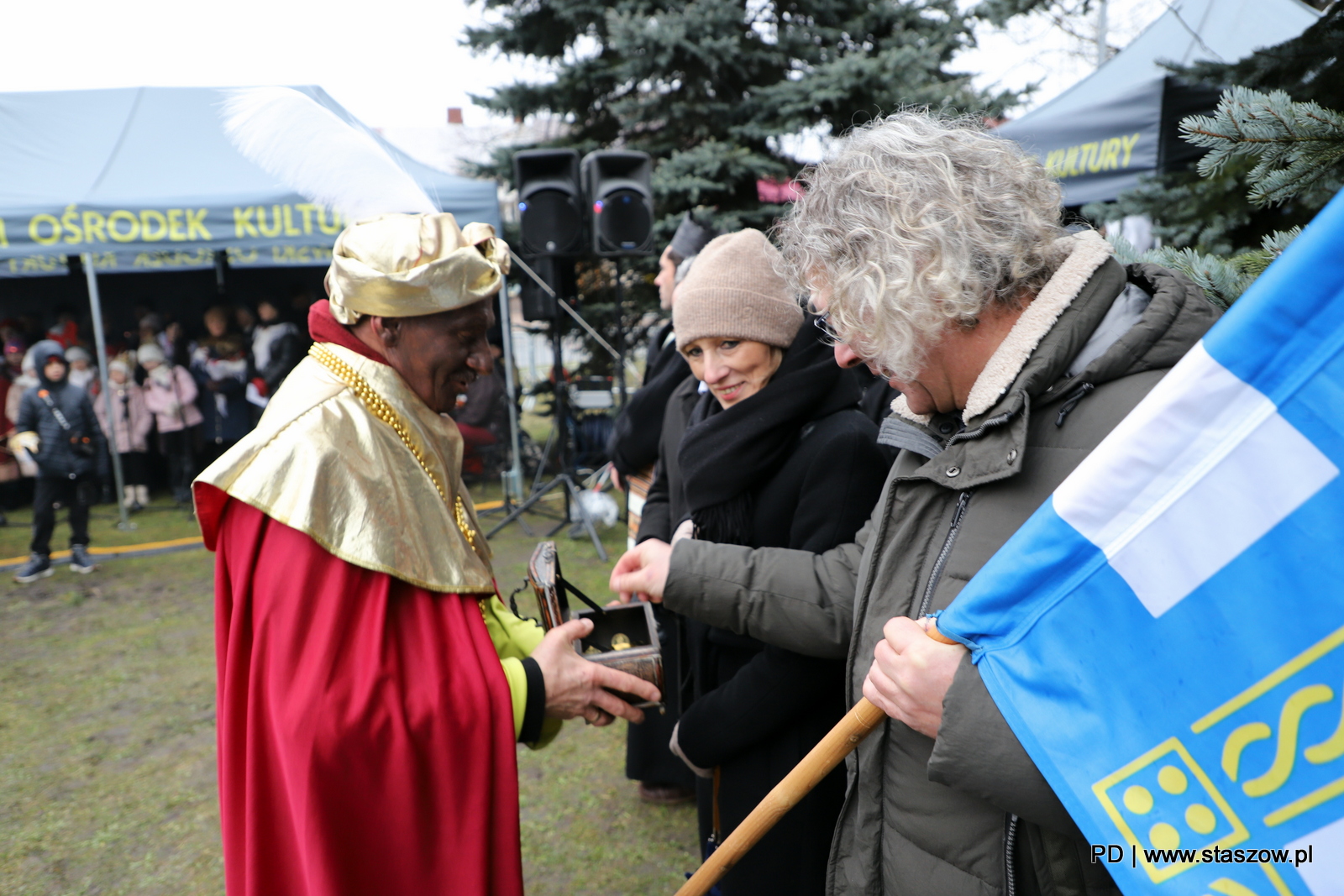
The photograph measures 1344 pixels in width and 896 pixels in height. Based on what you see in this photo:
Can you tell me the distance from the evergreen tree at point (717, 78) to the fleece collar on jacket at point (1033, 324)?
683cm

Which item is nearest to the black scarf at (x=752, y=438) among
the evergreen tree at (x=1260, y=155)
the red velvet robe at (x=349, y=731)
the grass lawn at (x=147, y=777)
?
the red velvet robe at (x=349, y=731)

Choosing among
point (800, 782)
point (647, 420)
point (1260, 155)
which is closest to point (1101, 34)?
point (647, 420)

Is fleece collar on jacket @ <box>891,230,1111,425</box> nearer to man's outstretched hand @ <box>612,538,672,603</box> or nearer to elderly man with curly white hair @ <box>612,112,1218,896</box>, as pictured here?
elderly man with curly white hair @ <box>612,112,1218,896</box>

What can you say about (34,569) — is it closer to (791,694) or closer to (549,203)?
(549,203)

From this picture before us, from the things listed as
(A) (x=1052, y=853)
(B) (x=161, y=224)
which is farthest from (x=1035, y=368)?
(B) (x=161, y=224)

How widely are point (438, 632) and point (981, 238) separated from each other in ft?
3.93

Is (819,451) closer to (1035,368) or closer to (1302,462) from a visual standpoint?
(1035,368)

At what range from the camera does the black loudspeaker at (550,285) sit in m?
7.17

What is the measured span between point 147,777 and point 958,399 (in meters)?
4.34

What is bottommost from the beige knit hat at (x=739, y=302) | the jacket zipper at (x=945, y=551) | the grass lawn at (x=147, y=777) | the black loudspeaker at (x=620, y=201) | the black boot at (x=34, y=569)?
the grass lawn at (x=147, y=777)

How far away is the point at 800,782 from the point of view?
139cm

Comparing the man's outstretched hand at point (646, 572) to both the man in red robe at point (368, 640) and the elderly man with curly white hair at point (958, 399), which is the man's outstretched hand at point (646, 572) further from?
the elderly man with curly white hair at point (958, 399)

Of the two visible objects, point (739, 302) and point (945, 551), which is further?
point (739, 302)

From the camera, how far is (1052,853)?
1162mm
